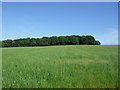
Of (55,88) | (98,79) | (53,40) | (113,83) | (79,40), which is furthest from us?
(53,40)

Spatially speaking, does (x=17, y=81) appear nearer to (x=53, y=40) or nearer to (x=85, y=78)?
(x=85, y=78)

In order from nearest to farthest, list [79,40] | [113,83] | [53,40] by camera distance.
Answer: [113,83] < [79,40] < [53,40]

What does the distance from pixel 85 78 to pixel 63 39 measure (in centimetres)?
5328

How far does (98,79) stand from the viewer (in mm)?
5570

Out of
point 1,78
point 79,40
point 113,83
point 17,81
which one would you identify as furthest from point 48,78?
point 79,40

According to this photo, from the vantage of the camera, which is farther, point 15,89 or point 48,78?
point 48,78

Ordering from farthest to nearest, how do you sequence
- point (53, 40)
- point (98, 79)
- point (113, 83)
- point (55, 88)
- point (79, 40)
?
1. point (53, 40)
2. point (79, 40)
3. point (98, 79)
4. point (113, 83)
5. point (55, 88)

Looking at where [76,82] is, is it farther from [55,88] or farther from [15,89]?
[15,89]

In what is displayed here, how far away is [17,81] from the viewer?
5422 millimetres

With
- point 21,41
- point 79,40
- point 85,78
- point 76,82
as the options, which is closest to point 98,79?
point 85,78

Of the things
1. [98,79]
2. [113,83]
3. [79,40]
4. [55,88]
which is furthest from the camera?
[79,40]

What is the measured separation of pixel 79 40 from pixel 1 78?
167ft

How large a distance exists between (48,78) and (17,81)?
3.29 feet

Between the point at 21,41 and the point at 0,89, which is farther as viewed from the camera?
the point at 21,41
